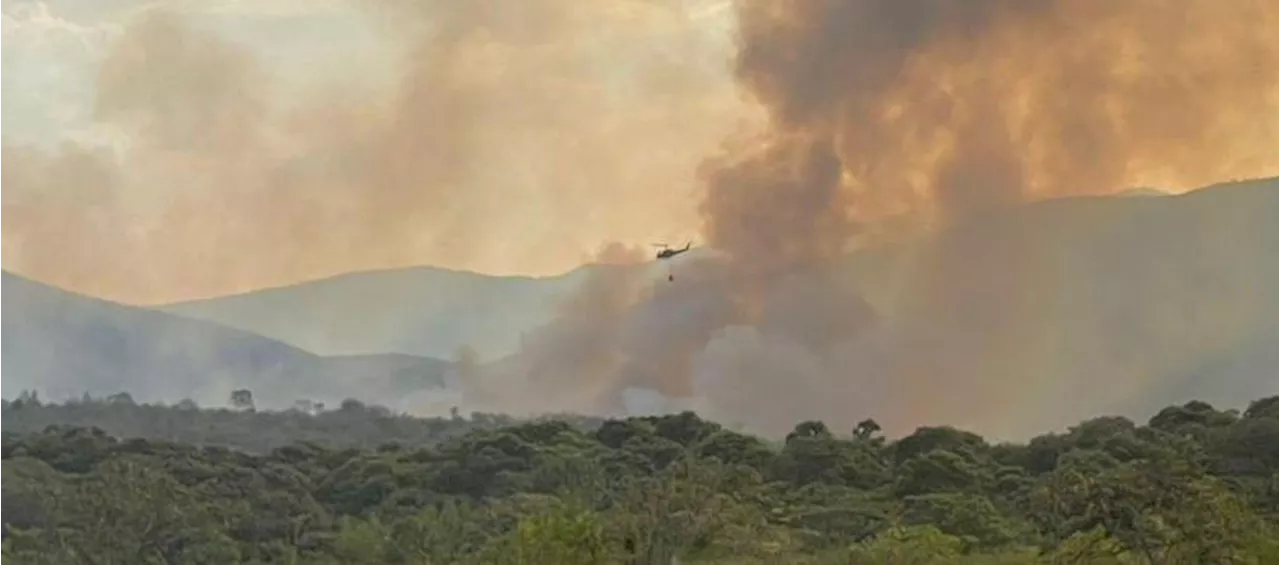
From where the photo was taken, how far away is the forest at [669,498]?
35531mm

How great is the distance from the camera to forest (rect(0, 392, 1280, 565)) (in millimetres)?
35531

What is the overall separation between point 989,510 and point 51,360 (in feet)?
532

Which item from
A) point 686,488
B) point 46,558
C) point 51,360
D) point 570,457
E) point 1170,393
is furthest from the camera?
point 51,360

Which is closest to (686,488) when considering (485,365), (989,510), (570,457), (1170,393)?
(989,510)

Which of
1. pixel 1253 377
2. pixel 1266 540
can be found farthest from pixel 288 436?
pixel 1266 540

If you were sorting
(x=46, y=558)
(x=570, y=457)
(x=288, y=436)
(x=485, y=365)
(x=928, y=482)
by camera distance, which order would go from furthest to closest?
(x=485, y=365), (x=288, y=436), (x=570, y=457), (x=928, y=482), (x=46, y=558)

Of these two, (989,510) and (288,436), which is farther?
(288,436)

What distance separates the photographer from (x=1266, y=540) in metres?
35.1

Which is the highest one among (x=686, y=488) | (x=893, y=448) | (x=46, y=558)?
(x=893, y=448)

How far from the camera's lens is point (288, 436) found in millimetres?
130375

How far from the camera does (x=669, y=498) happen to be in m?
41.6

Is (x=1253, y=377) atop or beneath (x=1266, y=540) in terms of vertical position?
atop

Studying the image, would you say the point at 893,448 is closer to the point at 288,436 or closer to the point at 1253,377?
the point at 1253,377

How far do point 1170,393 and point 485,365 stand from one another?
83196mm
